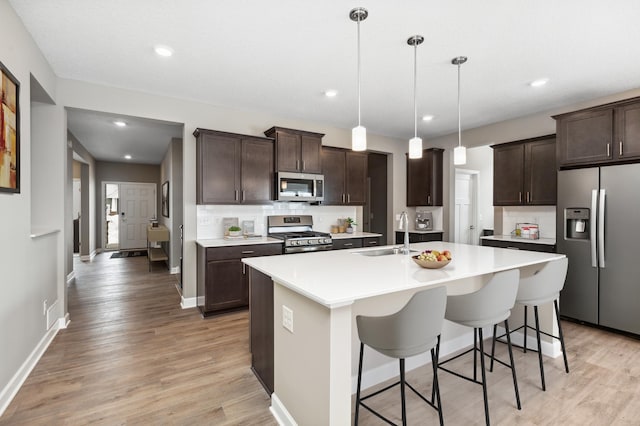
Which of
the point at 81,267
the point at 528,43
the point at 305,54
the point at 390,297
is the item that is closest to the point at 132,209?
the point at 81,267

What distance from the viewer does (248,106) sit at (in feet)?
14.0

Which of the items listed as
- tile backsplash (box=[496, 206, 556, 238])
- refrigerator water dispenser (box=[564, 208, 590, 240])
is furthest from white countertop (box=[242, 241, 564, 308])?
tile backsplash (box=[496, 206, 556, 238])

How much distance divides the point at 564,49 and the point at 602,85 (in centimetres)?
126

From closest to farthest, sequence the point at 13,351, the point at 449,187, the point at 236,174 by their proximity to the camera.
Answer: the point at 13,351 → the point at 236,174 → the point at 449,187

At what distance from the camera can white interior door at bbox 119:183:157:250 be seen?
8.95 meters

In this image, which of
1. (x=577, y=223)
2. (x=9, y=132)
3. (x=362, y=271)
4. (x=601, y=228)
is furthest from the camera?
(x=577, y=223)

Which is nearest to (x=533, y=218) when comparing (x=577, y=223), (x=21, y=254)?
(x=577, y=223)

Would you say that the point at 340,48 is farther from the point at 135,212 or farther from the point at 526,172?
the point at 135,212

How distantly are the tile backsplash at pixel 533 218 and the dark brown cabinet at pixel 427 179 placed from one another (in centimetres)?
111

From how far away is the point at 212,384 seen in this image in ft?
7.63

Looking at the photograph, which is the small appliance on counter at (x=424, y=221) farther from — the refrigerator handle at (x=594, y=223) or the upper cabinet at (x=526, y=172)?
the refrigerator handle at (x=594, y=223)

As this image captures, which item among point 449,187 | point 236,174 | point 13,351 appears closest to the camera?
point 13,351

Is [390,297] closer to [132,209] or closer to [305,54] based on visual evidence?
[305,54]

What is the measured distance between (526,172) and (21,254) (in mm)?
5576
